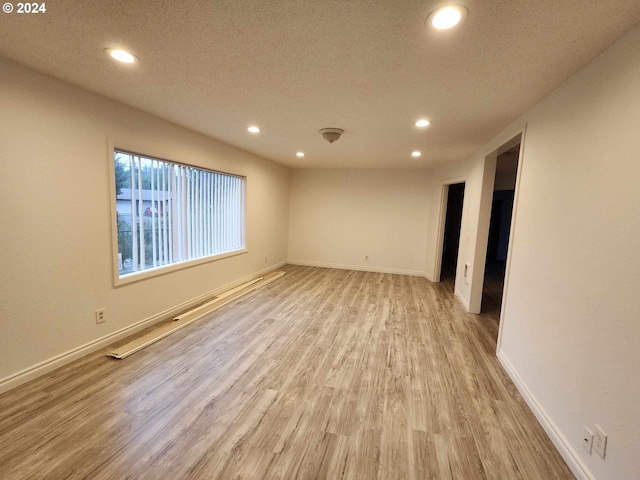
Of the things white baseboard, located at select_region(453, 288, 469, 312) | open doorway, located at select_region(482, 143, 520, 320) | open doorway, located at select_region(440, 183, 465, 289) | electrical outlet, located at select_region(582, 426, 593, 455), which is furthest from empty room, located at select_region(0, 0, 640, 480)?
open doorway, located at select_region(440, 183, 465, 289)

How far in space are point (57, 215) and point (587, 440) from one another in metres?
3.77

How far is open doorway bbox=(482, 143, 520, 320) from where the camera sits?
14.5 ft

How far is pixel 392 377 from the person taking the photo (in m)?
2.34

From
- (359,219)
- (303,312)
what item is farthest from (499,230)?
(303,312)

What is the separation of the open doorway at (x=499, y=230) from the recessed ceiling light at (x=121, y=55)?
4603mm

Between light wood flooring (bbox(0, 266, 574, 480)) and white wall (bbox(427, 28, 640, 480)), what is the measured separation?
37cm

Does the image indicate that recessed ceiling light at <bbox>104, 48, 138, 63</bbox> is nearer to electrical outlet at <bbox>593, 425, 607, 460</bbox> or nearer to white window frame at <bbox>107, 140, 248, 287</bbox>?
white window frame at <bbox>107, 140, 248, 287</bbox>

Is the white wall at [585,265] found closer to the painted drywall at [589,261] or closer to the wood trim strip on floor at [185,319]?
the painted drywall at [589,261]

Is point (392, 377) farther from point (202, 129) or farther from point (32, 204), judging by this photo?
point (202, 129)

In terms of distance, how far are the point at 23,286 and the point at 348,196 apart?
17.7 feet

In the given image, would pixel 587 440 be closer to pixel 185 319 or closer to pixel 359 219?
pixel 185 319

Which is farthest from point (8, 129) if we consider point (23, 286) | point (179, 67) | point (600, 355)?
point (600, 355)

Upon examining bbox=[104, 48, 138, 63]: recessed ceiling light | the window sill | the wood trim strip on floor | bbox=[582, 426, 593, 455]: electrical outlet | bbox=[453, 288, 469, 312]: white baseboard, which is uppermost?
bbox=[104, 48, 138, 63]: recessed ceiling light

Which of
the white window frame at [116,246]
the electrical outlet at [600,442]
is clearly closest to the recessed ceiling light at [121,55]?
the white window frame at [116,246]
